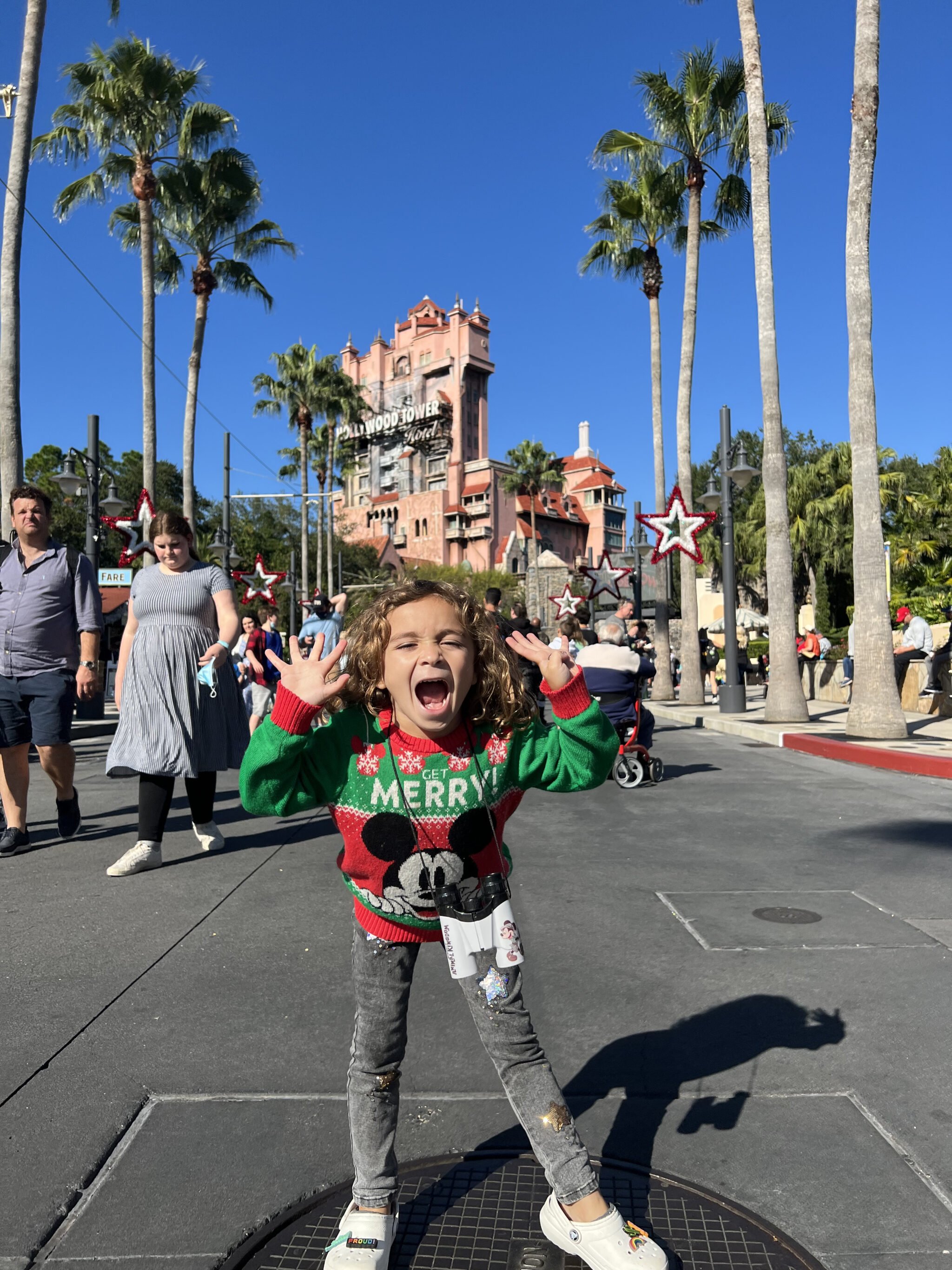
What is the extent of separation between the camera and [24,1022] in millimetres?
3312

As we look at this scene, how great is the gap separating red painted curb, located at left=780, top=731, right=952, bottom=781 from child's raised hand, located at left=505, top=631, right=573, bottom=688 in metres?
9.00

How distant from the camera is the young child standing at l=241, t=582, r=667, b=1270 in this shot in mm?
1995

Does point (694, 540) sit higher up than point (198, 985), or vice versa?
point (694, 540)

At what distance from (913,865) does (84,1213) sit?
16.3 feet

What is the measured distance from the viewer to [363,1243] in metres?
1.95

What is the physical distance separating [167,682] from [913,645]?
15.3 m

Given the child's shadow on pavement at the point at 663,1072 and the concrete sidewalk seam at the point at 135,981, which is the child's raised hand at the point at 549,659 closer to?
the child's shadow on pavement at the point at 663,1072

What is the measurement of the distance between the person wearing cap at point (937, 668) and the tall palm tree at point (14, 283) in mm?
14765

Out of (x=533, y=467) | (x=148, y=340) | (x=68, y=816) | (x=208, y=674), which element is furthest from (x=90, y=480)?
(x=533, y=467)

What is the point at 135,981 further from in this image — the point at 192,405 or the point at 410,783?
the point at 192,405

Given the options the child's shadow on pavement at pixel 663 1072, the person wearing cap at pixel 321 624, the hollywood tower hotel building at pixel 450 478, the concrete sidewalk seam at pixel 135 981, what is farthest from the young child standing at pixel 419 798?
the hollywood tower hotel building at pixel 450 478

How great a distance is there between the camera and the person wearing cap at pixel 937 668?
1644 cm

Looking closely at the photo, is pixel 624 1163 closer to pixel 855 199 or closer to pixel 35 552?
pixel 35 552

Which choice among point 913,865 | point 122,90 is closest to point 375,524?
point 122,90
